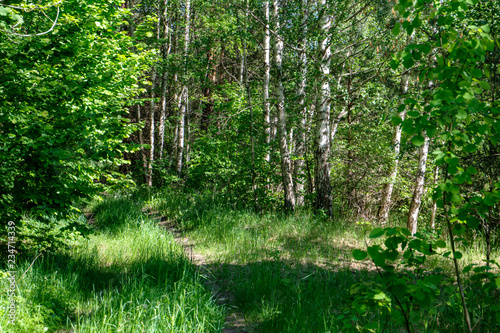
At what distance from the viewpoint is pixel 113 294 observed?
12.1 ft

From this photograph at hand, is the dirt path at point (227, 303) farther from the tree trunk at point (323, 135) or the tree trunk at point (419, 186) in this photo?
the tree trunk at point (419, 186)

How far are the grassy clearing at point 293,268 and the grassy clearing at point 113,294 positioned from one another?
661 millimetres

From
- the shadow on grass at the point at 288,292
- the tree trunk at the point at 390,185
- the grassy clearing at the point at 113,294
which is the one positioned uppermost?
the tree trunk at the point at 390,185

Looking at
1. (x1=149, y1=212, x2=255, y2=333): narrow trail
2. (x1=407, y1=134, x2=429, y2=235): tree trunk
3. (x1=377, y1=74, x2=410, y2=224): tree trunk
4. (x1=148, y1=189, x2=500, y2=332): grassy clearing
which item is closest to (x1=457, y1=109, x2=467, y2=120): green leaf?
(x1=148, y1=189, x2=500, y2=332): grassy clearing

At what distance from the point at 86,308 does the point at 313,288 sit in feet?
8.59

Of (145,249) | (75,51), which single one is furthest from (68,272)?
(75,51)

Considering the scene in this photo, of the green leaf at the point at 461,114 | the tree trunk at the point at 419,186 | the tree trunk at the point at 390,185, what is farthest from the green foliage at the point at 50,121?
the tree trunk at the point at 390,185

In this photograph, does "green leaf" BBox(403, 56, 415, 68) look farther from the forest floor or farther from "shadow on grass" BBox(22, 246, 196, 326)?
"shadow on grass" BBox(22, 246, 196, 326)

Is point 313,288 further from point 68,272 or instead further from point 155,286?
point 68,272

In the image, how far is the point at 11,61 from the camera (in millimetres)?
3914

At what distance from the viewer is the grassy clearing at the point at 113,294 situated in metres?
2.95

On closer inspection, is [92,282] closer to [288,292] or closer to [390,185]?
[288,292]

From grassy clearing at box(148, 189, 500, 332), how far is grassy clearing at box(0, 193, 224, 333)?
0.66 metres

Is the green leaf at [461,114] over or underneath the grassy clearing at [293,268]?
over
